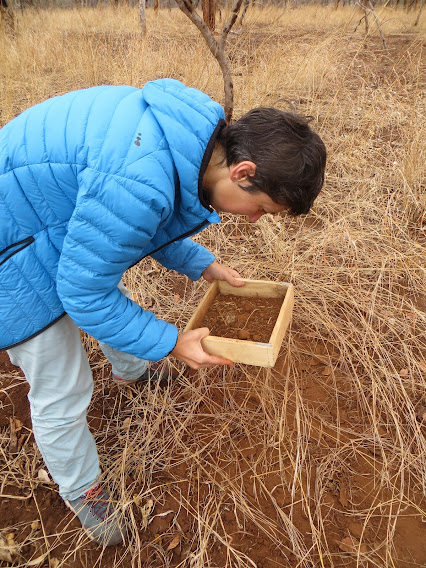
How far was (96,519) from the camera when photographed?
1455 millimetres

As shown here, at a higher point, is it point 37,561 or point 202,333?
point 202,333

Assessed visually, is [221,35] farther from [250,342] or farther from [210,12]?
[210,12]

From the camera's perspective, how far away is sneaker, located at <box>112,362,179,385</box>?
1.92 m

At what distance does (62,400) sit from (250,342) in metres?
0.62

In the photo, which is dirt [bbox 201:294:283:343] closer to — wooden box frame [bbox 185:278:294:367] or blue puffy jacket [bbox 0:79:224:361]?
wooden box frame [bbox 185:278:294:367]

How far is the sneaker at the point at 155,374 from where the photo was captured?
1.92 meters

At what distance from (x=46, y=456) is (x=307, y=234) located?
1997 millimetres

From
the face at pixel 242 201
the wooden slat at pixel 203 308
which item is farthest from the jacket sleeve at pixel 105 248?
the wooden slat at pixel 203 308

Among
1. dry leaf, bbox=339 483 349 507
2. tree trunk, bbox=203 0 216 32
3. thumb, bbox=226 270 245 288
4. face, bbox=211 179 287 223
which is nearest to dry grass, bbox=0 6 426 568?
dry leaf, bbox=339 483 349 507

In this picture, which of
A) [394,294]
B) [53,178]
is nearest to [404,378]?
[394,294]

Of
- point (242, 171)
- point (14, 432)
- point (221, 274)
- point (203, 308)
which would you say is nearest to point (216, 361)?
point (203, 308)

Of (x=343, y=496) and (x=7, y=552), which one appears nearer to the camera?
(x=7, y=552)

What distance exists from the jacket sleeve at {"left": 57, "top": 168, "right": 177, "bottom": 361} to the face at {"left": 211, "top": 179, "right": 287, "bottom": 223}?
21 cm

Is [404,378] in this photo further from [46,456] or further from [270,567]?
[46,456]
